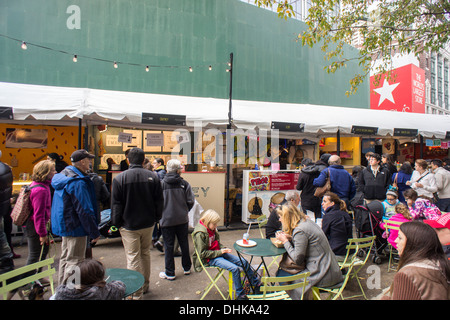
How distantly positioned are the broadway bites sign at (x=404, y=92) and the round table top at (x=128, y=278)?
20.7m

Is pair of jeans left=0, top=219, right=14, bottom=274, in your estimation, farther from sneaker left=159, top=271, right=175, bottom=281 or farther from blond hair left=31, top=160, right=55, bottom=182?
sneaker left=159, top=271, right=175, bottom=281

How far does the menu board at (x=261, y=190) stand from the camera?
711 cm

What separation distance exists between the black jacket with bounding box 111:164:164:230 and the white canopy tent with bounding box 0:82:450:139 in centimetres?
289

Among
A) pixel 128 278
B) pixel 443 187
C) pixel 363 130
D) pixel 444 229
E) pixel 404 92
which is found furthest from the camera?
pixel 404 92

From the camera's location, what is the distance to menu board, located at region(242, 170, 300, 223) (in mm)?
7113

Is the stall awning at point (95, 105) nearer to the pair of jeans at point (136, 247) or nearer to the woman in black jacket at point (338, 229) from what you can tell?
the pair of jeans at point (136, 247)

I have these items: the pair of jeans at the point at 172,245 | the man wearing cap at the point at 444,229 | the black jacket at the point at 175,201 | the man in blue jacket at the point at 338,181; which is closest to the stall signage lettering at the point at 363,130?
the man in blue jacket at the point at 338,181

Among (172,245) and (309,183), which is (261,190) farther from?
(172,245)

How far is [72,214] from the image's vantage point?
3172 mm

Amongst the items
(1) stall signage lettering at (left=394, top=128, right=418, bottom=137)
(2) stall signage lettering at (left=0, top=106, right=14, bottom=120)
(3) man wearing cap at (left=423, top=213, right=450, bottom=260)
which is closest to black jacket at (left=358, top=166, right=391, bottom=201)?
(3) man wearing cap at (left=423, top=213, right=450, bottom=260)

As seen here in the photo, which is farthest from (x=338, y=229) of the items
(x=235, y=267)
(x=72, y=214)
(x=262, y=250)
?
(x=72, y=214)

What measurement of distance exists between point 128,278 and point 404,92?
22358 mm

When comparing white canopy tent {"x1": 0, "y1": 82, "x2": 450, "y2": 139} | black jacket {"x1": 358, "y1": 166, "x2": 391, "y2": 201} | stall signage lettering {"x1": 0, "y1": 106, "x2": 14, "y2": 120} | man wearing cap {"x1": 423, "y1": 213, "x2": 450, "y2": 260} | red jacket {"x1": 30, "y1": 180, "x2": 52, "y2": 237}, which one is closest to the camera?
man wearing cap {"x1": 423, "y1": 213, "x2": 450, "y2": 260}
